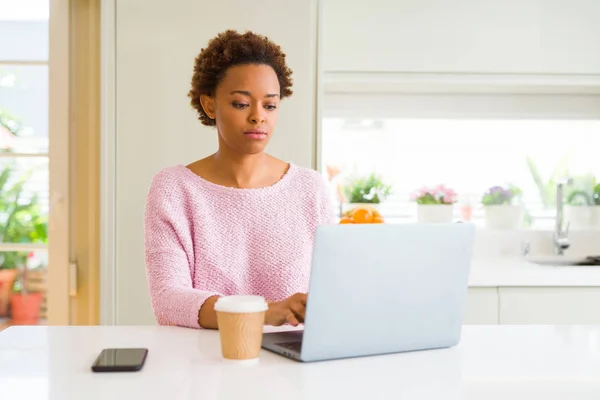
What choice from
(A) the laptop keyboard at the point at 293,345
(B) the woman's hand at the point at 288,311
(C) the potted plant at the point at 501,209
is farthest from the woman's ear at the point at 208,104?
(C) the potted plant at the point at 501,209

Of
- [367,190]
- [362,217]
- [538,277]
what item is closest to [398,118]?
[367,190]

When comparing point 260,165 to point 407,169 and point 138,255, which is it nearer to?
point 138,255

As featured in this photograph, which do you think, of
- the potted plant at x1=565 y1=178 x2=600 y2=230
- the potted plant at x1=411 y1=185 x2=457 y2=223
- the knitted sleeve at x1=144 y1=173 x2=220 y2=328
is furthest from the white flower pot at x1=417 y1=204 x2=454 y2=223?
the knitted sleeve at x1=144 y1=173 x2=220 y2=328

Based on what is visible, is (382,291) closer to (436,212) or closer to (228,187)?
(228,187)

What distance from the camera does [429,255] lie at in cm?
130

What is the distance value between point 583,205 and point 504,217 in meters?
0.39

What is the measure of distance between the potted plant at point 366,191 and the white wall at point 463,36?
2.06 ft

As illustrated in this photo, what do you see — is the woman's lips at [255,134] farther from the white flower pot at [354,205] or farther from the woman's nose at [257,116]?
the white flower pot at [354,205]

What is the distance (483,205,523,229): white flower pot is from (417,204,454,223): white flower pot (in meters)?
0.22

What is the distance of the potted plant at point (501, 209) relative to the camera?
11.7 feet

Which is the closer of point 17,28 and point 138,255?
point 138,255

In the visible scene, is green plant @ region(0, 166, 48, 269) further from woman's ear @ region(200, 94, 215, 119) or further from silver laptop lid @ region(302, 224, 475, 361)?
silver laptop lid @ region(302, 224, 475, 361)

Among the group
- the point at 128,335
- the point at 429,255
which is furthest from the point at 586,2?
the point at 128,335

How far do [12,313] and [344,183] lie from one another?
5.17 feet
